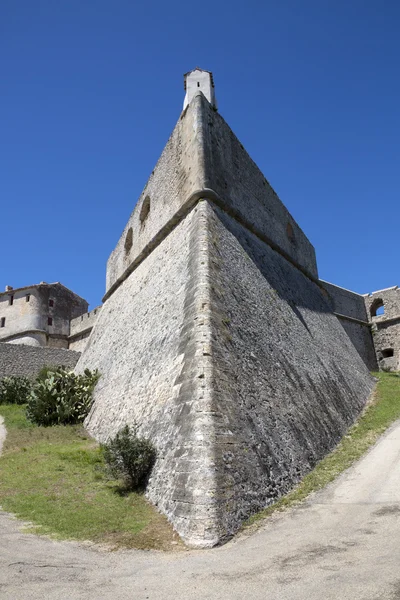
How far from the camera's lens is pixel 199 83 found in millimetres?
16484

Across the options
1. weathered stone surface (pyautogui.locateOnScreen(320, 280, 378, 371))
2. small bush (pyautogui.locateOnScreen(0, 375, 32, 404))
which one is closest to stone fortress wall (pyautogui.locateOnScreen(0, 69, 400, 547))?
small bush (pyautogui.locateOnScreen(0, 375, 32, 404))

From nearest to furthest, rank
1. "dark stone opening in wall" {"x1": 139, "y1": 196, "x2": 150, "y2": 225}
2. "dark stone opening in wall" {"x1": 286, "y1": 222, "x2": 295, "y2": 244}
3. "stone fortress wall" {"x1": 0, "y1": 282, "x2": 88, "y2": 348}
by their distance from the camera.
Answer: "dark stone opening in wall" {"x1": 139, "y1": 196, "x2": 150, "y2": 225} < "dark stone opening in wall" {"x1": 286, "y1": 222, "x2": 295, "y2": 244} < "stone fortress wall" {"x1": 0, "y1": 282, "x2": 88, "y2": 348}

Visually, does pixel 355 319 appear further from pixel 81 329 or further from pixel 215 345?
pixel 215 345

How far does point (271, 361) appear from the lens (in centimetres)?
932

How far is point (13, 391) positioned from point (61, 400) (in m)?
6.61

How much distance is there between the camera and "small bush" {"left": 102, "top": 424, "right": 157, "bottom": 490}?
6812mm

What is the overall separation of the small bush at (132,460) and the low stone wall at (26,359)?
48.7ft

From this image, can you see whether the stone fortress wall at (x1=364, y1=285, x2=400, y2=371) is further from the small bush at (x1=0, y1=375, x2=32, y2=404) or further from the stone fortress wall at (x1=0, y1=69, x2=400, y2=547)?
the small bush at (x1=0, y1=375, x2=32, y2=404)

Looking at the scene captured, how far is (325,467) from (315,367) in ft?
13.0

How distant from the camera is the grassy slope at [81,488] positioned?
18.0 ft

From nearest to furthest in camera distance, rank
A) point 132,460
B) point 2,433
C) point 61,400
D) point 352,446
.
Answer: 1. point 132,460
2. point 352,446
3. point 2,433
4. point 61,400

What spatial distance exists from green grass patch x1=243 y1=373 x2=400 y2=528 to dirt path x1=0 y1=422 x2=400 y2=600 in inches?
23.9

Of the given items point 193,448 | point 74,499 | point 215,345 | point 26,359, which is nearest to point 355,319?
point 26,359

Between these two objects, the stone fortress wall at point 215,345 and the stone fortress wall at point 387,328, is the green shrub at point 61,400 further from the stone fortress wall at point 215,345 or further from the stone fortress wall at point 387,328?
the stone fortress wall at point 387,328
